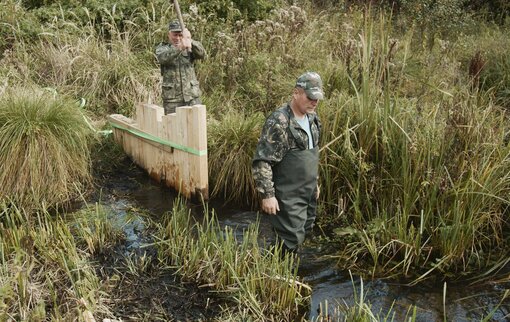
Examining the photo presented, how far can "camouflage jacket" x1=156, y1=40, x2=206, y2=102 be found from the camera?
20.7ft

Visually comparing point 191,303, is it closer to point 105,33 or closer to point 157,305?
point 157,305

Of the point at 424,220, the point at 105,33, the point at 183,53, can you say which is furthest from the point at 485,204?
the point at 105,33

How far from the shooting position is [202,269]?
4.22 meters

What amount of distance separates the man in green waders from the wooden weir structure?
1.45 metres

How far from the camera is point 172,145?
19.4ft

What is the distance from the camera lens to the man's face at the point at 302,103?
404 centimetres

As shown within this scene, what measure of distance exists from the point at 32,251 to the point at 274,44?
5.03 m

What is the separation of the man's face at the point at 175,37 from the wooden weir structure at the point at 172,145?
0.76 m

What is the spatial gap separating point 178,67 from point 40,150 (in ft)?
6.06

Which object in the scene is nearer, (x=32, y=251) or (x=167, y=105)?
(x=32, y=251)

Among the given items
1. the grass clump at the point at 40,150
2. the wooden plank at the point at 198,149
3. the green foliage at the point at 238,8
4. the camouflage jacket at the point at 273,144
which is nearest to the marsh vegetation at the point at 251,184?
the grass clump at the point at 40,150

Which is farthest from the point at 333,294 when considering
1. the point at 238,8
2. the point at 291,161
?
the point at 238,8

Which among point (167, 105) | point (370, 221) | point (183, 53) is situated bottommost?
point (370, 221)

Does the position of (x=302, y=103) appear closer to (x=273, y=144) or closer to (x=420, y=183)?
(x=273, y=144)
